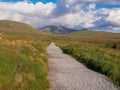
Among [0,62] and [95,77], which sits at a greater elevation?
[0,62]

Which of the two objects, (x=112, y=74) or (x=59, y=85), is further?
(x=112, y=74)

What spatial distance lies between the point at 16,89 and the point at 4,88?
0.92 meters

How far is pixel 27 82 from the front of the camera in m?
15.4

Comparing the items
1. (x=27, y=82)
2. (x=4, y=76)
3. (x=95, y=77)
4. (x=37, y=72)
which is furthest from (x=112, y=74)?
(x=4, y=76)

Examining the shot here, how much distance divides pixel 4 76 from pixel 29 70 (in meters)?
4.19

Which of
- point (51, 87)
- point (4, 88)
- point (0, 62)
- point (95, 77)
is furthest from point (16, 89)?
point (95, 77)

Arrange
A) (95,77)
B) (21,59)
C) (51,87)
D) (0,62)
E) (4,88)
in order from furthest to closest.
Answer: (21,59) → (95,77) → (0,62) → (51,87) → (4,88)

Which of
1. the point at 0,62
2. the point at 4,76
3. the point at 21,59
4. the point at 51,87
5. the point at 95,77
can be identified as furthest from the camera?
the point at 21,59

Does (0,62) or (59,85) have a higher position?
(0,62)

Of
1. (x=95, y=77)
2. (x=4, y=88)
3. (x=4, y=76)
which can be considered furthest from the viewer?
(x=95, y=77)

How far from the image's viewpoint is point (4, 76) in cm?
1473

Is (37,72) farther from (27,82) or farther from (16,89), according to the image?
(16,89)

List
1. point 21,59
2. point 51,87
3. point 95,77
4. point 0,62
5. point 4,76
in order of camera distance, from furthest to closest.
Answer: point 21,59, point 95,77, point 0,62, point 51,87, point 4,76

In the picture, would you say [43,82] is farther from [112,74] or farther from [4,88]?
[112,74]
